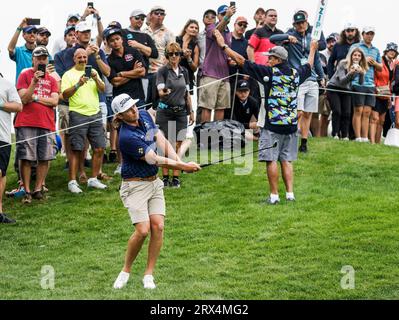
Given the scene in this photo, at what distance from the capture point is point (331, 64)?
66.3ft

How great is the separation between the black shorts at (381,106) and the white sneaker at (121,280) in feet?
33.2

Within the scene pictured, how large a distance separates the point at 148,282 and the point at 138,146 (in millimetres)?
1538

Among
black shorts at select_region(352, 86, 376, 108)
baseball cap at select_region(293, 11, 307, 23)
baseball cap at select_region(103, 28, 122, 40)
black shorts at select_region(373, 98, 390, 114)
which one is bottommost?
black shorts at select_region(373, 98, 390, 114)

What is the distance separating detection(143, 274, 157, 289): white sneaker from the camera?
11541mm

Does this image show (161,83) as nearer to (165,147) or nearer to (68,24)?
(68,24)

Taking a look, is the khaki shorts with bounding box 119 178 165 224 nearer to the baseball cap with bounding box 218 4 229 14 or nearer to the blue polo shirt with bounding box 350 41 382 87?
the baseball cap with bounding box 218 4 229 14

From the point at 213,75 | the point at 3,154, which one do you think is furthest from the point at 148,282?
the point at 213,75

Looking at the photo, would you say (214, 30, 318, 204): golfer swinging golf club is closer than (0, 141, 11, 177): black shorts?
No

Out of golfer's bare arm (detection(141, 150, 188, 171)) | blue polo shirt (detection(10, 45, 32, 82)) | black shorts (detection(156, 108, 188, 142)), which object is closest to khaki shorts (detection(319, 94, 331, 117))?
black shorts (detection(156, 108, 188, 142))

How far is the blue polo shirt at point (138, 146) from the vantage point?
11.4m

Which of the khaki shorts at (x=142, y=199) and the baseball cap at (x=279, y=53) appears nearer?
the khaki shorts at (x=142, y=199)

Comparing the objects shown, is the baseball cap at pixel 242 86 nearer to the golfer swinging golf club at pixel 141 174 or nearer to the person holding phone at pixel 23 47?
the person holding phone at pixel 23 47

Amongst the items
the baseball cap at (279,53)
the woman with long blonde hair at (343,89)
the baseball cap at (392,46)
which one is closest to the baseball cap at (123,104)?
the baseball cap at (279,53)

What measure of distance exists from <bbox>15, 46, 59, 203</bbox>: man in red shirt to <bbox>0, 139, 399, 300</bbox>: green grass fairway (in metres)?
0.71
